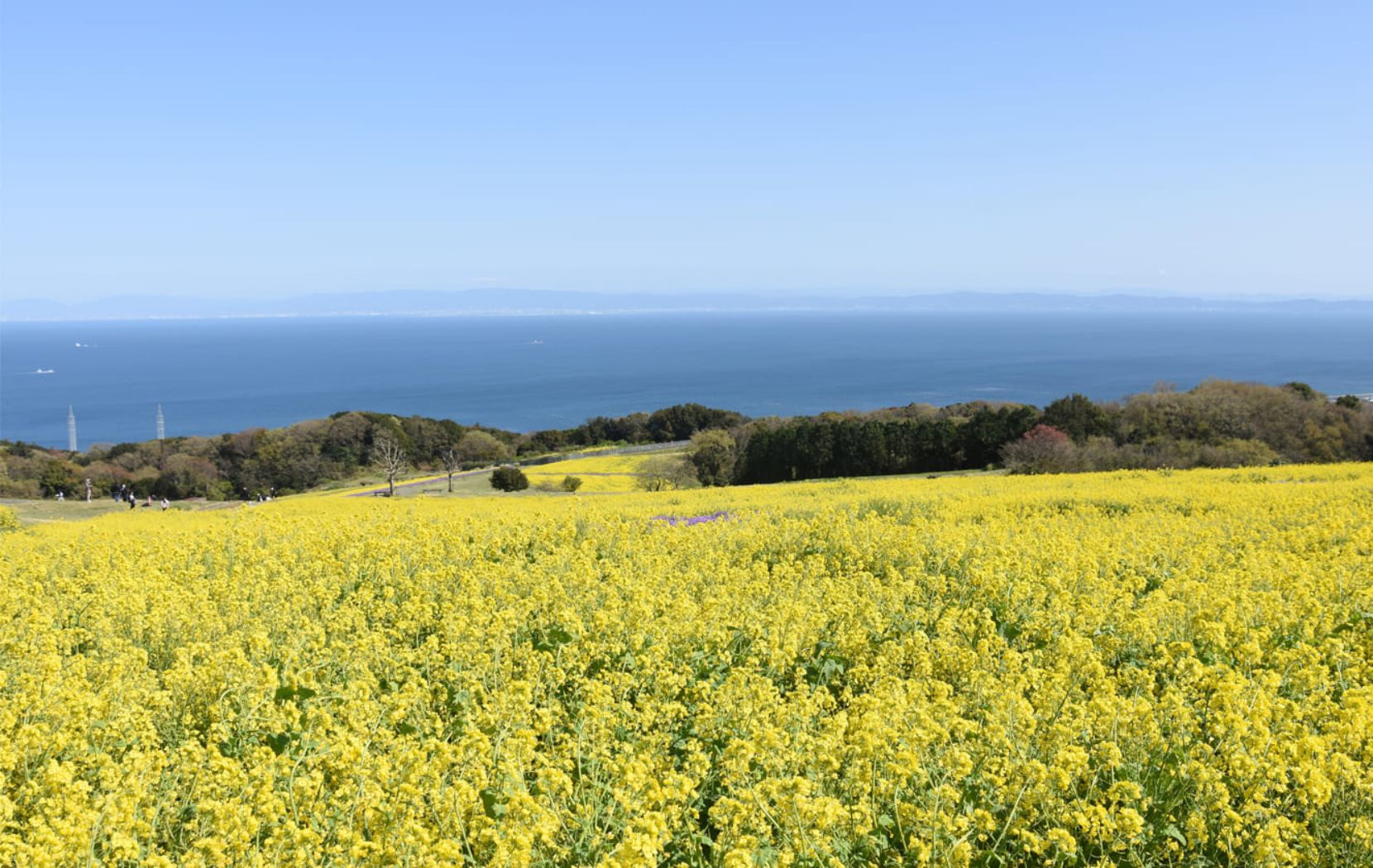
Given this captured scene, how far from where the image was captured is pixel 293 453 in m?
65.4

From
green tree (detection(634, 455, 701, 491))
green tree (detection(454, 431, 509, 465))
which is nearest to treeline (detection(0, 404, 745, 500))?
green tree (detection(454, 431, 509, 465))

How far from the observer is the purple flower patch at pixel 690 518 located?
49.7 ft

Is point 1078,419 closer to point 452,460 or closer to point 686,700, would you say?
point 452,460

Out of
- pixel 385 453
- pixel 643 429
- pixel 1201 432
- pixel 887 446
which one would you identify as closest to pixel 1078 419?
pixel 1201 432

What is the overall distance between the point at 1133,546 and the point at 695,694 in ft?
25.0

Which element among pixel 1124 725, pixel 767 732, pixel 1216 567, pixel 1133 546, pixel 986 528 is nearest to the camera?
pixel 767 732

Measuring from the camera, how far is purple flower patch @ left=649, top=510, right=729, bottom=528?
49.7ft

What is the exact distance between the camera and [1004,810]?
484 cm

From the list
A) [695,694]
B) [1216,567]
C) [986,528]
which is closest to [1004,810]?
[695,694]

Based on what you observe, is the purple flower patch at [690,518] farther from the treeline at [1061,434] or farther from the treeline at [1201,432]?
the treeline at [1061,434]

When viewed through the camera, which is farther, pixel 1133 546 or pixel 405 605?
pixel 1133 546

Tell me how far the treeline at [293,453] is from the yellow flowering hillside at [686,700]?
4604 centimetres

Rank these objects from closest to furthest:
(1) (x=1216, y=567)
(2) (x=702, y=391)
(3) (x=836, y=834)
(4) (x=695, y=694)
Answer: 1. (3) (x=836, y=834)
2. (4) (x=695, y=694)
3. (1) (x=1216, y=567)
4. (2) (x=702, y=391)

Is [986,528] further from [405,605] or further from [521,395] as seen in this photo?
[521,395]
